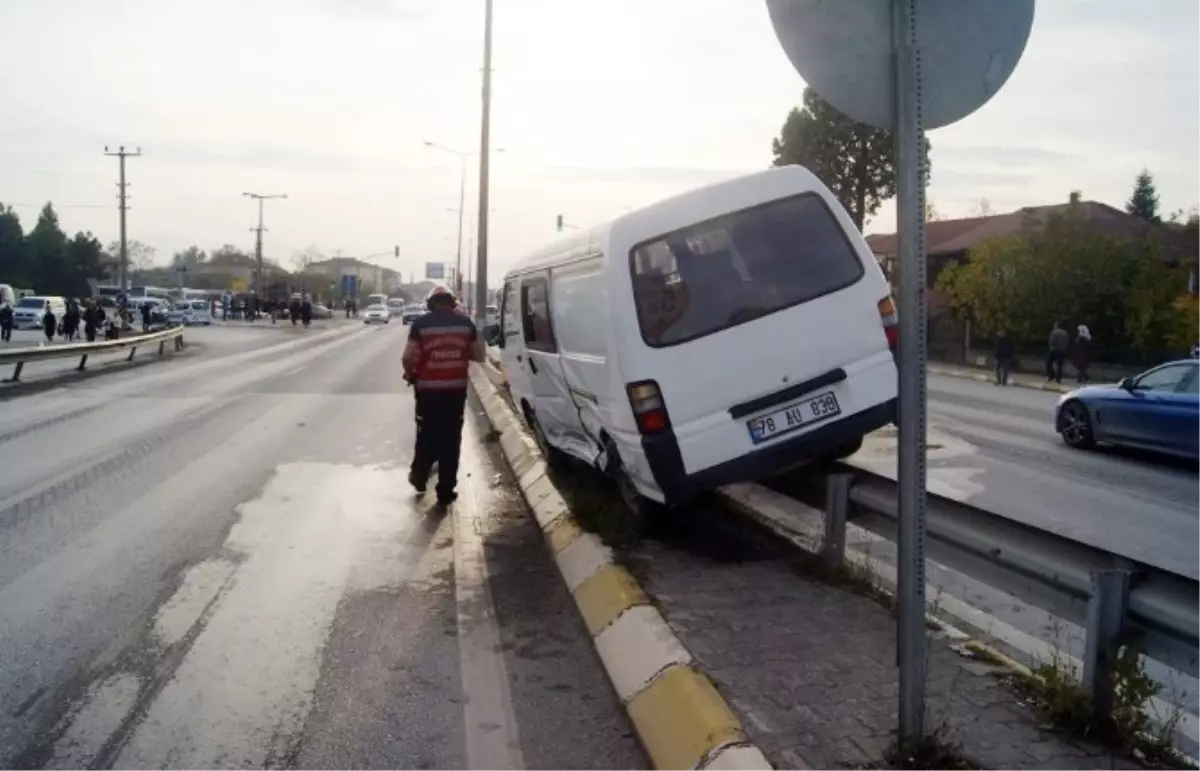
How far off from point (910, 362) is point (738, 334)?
133 inches

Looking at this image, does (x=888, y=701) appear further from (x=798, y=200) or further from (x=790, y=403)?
(x=798, y=200)

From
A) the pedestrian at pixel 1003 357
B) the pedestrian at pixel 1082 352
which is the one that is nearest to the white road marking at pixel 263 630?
the pedestrian at pixel 1003 357

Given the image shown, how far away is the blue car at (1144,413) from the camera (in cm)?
1452

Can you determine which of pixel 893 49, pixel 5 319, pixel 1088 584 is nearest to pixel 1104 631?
pixel 1088 584

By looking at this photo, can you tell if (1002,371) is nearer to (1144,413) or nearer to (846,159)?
(846,159)

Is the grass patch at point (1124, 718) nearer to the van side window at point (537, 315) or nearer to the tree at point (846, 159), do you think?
the van side window at point (537, 315)

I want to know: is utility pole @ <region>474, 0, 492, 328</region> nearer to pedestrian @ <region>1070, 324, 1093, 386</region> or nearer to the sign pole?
pedestrian @ <region>1070, 324, 1093, 386</region>

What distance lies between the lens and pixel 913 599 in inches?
150

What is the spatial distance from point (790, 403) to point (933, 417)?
14.5 m

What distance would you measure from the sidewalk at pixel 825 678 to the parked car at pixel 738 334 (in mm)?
805

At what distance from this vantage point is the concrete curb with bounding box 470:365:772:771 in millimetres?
4133

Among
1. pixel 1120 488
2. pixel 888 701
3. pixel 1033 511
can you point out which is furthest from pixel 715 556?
pixel 1120 488

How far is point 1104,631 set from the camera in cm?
405

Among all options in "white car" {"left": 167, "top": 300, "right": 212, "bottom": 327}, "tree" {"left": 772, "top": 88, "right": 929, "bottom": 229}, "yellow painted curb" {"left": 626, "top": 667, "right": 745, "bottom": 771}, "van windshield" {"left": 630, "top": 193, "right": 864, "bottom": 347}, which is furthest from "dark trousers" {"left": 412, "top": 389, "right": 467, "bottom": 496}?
"white car" {"left": 167, "top": 300, "right": 212, "bottom": 327}
